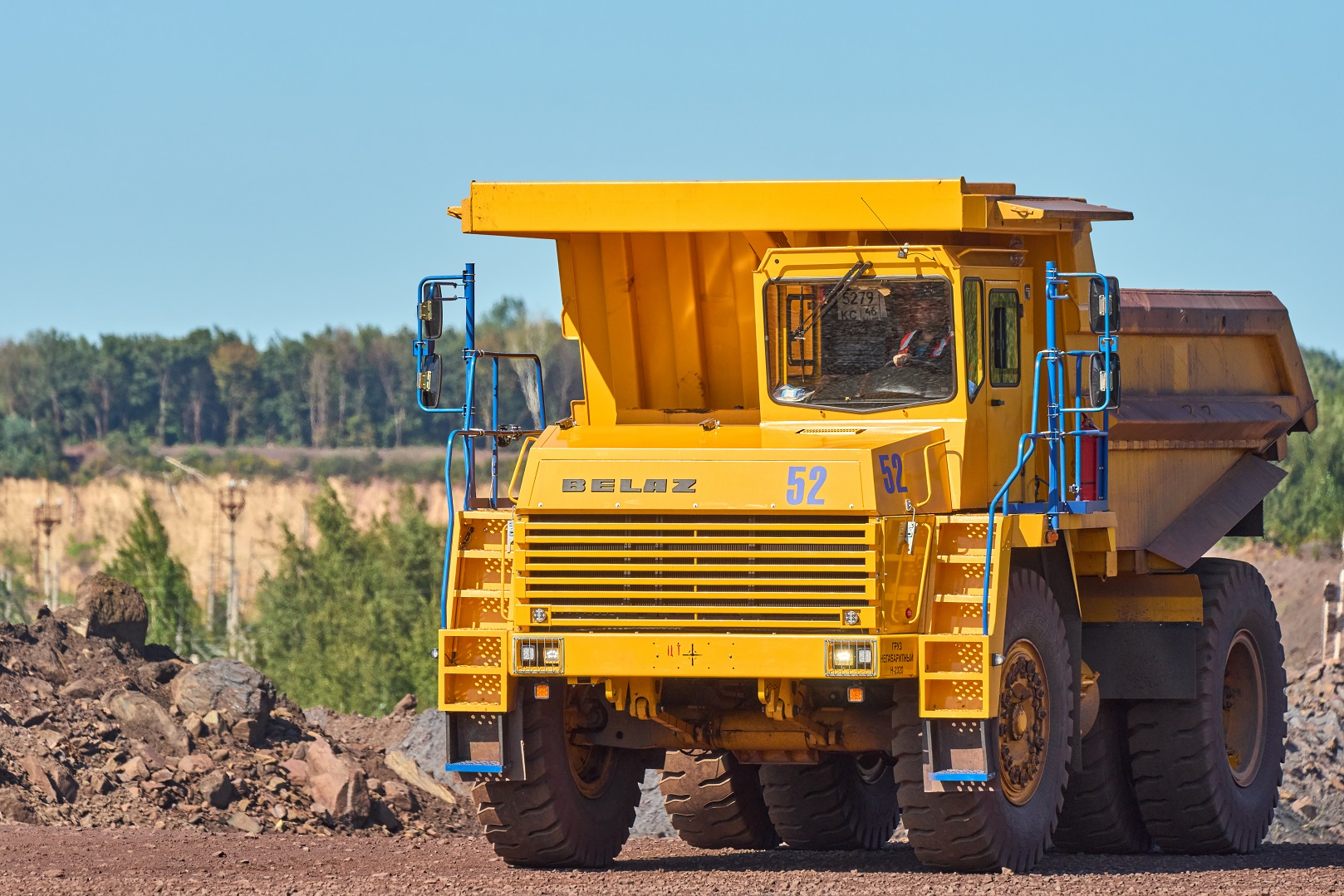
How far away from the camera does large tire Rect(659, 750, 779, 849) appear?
15.3m

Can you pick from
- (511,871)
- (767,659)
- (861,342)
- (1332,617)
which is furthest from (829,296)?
(1332,617)

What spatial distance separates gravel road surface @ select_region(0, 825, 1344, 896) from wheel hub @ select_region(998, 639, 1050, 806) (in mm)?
532

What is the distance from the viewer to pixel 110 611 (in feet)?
69.5

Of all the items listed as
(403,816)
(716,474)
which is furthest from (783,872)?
(403,816)

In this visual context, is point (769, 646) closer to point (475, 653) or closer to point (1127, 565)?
point (475, 653)

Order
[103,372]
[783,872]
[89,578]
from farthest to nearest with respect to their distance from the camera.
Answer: [103,372] < [89,578] < [783,872]

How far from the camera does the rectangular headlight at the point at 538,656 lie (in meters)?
11.6

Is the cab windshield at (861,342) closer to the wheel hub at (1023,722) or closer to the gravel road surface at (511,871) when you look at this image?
the wheel hub at (1023,722)

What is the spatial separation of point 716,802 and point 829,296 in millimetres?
4737

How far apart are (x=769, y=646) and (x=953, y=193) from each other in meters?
2.73

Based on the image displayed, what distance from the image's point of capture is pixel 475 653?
1202 centimetres

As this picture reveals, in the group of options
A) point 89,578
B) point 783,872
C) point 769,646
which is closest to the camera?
point 769,646

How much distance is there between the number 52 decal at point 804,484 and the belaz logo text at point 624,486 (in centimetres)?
53

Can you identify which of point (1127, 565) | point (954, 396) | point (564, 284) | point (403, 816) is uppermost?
point (564, 284)
